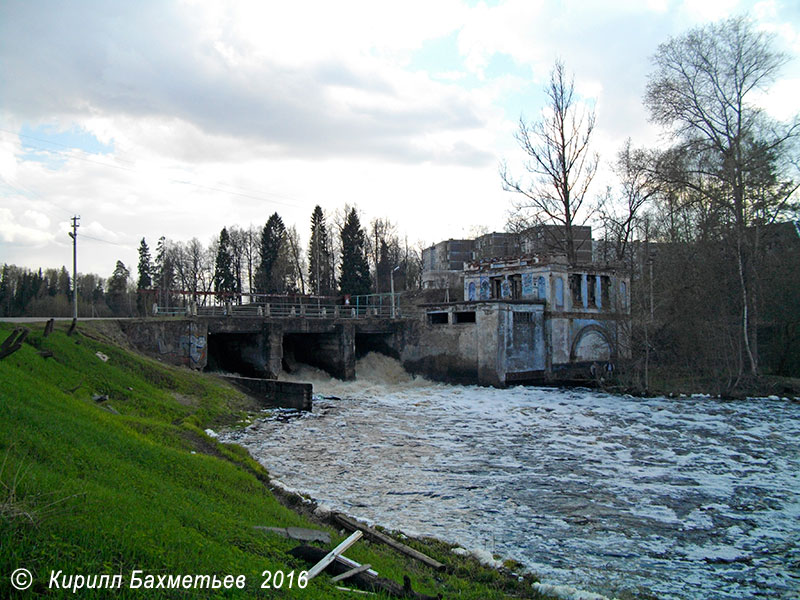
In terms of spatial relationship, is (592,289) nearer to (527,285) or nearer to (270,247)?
(527,285)

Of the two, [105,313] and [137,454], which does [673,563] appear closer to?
[137,454]

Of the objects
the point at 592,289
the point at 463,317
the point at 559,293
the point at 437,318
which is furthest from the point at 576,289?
the point at 437,318

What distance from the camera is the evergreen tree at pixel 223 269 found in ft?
238

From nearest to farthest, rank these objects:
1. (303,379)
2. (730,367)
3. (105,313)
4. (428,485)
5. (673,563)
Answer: (673,563) < (428,485) < (730,367) < (303,379) < (105,313)

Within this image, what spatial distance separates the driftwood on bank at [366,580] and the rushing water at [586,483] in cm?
341

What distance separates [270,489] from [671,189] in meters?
32.9

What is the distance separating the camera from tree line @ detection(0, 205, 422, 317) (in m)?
66.8

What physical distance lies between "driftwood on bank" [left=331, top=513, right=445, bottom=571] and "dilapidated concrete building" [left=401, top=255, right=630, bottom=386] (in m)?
27.6

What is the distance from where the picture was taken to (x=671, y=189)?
1415 inches

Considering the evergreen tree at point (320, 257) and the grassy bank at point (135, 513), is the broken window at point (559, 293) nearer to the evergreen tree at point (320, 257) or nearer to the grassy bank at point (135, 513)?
the grassy bank at point (135, 513)

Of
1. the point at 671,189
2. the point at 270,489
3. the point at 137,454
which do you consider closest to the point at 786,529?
the point at 270,489

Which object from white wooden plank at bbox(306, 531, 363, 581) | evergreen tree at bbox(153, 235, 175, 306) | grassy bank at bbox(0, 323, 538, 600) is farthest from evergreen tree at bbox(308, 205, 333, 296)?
white wooden plank at bbox(306, 531, 363, 581)

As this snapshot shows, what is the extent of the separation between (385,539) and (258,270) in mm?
65402

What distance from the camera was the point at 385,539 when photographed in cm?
959
